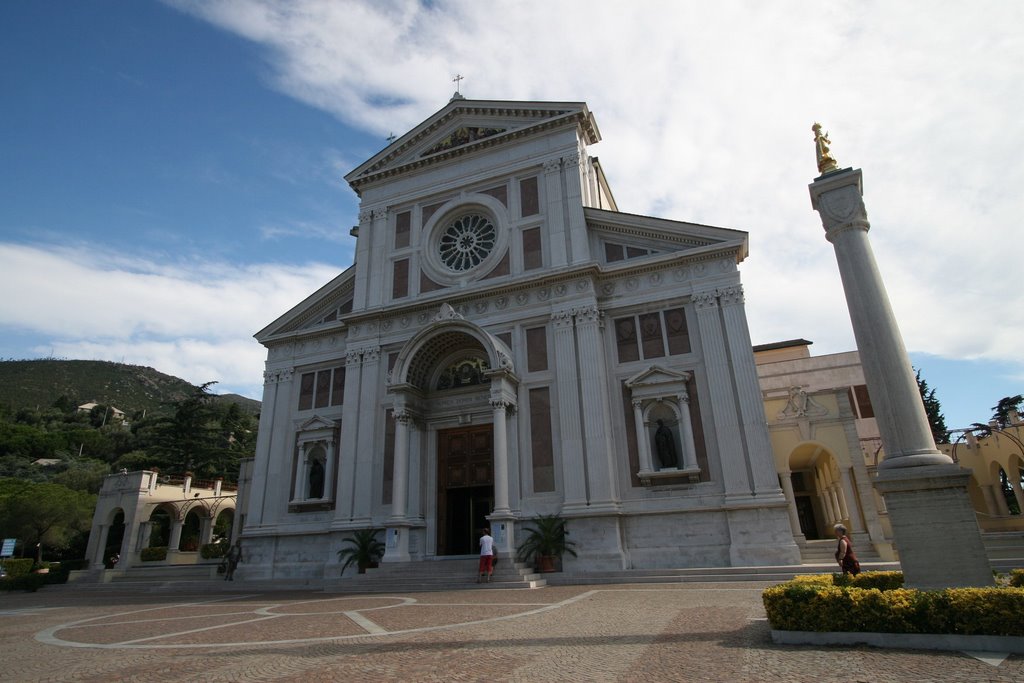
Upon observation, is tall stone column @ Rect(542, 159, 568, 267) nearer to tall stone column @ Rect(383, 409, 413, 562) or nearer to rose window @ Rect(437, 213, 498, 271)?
rose window @ Rect(437, 213, 498, 271)

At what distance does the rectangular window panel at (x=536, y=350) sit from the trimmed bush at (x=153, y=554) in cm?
3179

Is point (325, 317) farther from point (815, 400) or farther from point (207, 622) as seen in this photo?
point (815, 400)

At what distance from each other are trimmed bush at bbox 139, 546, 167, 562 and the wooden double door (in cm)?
2703

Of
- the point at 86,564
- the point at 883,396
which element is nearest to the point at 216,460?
the point at 86,564

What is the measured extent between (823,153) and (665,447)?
11.3 metres

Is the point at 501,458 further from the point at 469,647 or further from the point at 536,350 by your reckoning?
the point at 469,647

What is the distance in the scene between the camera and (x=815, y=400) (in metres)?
21.7

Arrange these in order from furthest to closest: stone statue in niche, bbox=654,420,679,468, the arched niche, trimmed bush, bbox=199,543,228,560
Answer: trimmed bush, bbox=199,543,228,560
stone statue in niche, bbox=654,420,679,468
the arched niche

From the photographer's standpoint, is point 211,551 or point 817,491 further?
point 211,551

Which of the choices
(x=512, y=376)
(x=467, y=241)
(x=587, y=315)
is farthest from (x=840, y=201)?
(x=467, y=241)

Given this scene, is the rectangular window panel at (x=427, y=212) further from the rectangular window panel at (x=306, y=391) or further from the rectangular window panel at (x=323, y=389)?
the rectangular window panel at (x=306, y=391)

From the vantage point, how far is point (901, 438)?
8.20m

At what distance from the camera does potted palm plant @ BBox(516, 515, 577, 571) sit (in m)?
18.2

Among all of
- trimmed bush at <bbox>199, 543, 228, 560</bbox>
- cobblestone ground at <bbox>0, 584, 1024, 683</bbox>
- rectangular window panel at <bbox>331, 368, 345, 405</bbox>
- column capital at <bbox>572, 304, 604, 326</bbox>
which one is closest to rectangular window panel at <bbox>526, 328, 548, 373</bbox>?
column capital at <bbox>572, 304, 604, 326</bbox>
